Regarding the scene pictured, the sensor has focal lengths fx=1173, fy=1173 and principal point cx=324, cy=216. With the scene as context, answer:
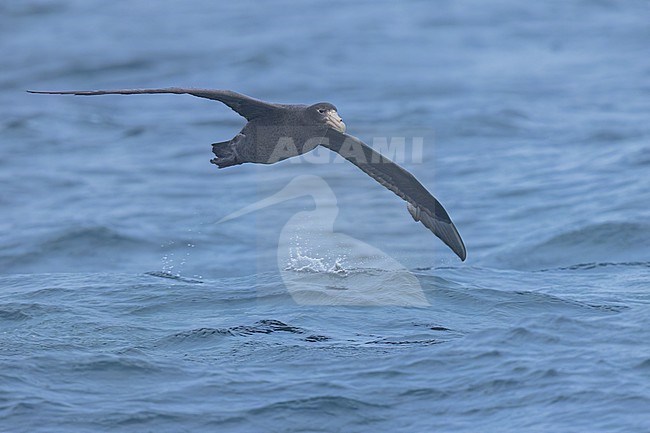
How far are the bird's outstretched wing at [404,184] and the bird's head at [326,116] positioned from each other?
0.35 metres

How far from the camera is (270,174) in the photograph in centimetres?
1756

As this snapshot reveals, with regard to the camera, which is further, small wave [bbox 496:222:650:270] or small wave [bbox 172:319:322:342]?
small wave [bbox 496:222:650:270]

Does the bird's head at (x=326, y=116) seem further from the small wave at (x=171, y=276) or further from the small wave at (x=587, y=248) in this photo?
the small wave at (x=587, y=248)

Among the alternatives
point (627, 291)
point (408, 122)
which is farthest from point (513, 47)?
point (627, 291)

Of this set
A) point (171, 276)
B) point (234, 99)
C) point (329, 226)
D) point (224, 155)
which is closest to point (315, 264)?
point (171, 276)

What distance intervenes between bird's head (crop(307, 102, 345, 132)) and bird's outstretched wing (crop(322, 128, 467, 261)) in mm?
347

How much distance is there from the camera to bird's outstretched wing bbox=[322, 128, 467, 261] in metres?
10.2

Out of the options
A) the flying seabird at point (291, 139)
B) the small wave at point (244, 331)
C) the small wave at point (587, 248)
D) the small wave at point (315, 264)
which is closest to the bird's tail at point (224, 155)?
the flying seabird at point (291, 139)

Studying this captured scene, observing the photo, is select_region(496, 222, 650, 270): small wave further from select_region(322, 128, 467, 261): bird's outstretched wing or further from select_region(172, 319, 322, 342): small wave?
select_region(172, 319, 322, 342): small wave

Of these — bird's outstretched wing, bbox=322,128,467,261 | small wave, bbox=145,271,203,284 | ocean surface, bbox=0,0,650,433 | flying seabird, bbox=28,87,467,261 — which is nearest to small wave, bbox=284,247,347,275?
ocean surface, bbox=0,0,650,433

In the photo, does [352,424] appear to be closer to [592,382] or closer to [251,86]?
[592,382]

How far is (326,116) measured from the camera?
9.75 meters

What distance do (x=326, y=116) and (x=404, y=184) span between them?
114cm

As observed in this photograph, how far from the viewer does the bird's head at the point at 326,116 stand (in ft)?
31.7
